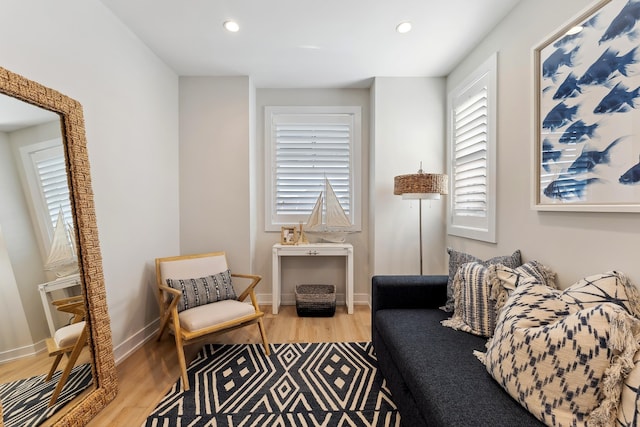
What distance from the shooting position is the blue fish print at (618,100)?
116 centimetres

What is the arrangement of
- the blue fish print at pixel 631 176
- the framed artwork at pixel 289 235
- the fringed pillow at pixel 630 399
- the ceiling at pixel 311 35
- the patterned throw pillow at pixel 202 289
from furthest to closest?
1. the framed artwork at pixel 289 235
2. the patterned throw pillow at pixel 202 289
3. the ceiling at pixel 311 35
4. the blue fish print at pixel 631 176
5. the fringed pillow at pixel 630 399

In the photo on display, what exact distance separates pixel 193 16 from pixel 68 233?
1.70 metres

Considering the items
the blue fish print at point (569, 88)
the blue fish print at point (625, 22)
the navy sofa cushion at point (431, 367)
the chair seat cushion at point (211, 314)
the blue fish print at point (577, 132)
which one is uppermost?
the blue fish print at point (625, 22)

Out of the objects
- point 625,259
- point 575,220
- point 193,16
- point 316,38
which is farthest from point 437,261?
point 193,16

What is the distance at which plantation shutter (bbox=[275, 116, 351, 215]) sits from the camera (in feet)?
10.8

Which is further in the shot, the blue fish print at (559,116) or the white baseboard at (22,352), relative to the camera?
the blue fish print at (559,116)

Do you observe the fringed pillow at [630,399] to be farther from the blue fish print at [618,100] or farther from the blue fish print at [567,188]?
the blue fish print at [618,100]

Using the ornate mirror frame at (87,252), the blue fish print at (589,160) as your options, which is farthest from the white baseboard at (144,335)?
the blue fish print at (589,160)

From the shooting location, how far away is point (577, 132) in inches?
54.8

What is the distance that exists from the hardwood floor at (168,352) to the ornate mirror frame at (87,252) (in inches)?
4.5

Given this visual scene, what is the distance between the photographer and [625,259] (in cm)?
122

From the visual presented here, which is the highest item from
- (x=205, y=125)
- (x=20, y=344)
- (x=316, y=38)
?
(x=316, y=38)

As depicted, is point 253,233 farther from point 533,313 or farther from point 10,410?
point 533,313

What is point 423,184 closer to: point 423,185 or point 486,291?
point 423,185
